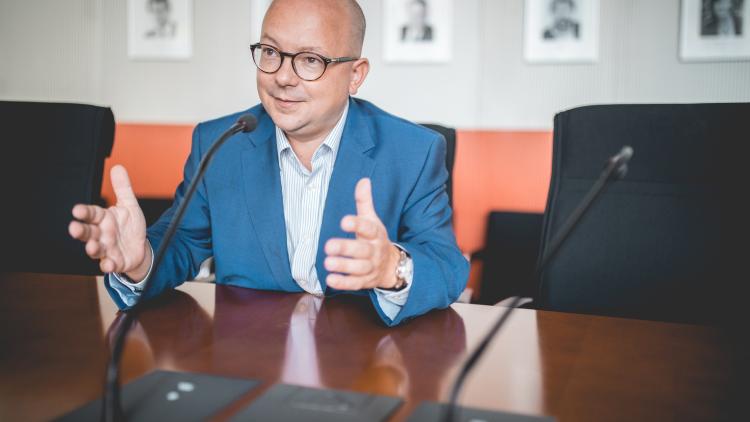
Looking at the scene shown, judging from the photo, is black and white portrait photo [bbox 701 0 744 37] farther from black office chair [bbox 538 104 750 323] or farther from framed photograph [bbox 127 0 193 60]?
framed photograph [bbox 127 0 193 60]

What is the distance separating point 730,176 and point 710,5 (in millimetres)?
1817

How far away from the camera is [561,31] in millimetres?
3029

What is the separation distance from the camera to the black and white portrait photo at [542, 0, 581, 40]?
3.02 m

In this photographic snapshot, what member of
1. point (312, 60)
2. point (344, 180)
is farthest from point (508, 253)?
point (312, 60)

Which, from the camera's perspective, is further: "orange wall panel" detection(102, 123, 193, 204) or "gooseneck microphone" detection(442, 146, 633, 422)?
"orange wall panel" detection(102, 123, 193, 204)

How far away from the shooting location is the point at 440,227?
1.50 meters

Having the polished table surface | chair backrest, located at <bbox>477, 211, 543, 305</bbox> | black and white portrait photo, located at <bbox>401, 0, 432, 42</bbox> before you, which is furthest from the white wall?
the polished table surface

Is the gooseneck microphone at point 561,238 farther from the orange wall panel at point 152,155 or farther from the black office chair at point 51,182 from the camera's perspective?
the orange wall panel at point 152,155

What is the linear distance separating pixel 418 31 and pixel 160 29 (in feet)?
4.87

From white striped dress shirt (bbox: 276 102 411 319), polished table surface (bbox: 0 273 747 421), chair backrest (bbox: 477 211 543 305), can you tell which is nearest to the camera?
polished table surface (bbox: 0 273 747 421)

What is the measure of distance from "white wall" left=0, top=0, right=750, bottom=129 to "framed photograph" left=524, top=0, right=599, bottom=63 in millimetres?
39

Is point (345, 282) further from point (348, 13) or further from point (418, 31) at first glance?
point (418, 31)

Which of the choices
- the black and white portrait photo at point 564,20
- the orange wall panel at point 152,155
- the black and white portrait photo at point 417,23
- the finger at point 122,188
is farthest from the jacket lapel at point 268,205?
the orange wall panel at point 152,155

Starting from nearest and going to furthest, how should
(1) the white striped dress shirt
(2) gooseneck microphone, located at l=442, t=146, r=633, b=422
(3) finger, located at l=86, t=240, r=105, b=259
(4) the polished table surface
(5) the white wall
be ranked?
(2) gooseneck microphone, located at l=442, t=146, r=633, b=422, (4) the polished table surface, (3) finger, located at l=86, t=240, r=105, b=259, (1) the white striped dress shirt, (5) the white wall
